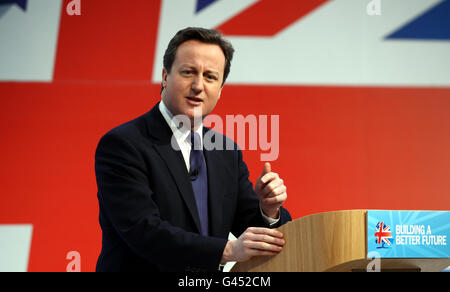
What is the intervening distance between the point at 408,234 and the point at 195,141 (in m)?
0.82

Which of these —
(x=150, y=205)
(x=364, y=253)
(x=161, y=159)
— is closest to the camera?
(x=364, y=253)

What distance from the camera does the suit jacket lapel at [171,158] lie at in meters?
1.58

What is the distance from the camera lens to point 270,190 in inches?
59.9

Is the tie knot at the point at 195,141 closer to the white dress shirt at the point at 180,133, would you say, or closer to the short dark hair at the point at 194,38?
the white dress shirt at the point at 180,133

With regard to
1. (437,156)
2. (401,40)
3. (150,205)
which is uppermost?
(401,40)

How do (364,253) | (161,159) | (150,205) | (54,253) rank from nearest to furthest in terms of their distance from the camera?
(364,253)
(150,205)
(161,159)
(54,253)

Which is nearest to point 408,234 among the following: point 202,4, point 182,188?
point 182,188

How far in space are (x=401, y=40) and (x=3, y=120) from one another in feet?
8.00

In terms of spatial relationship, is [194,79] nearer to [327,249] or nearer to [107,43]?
[327,249]

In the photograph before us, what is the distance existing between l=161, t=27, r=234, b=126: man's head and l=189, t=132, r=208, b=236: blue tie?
108mm
